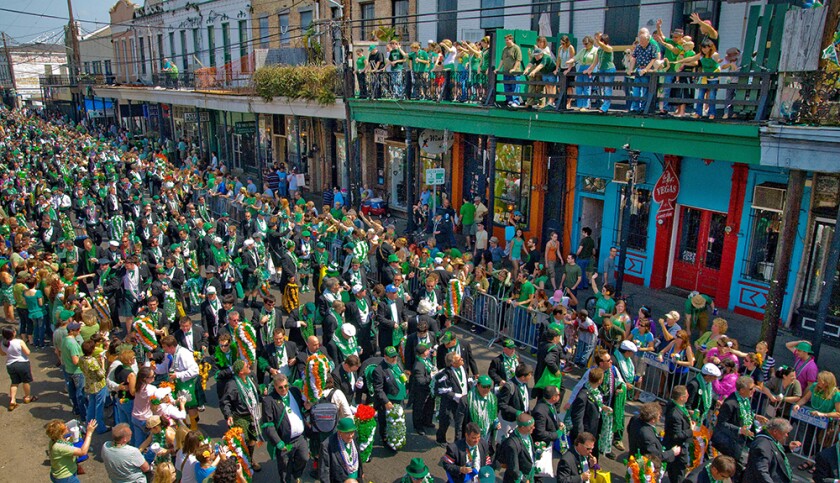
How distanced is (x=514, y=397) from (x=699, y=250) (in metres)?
8.22

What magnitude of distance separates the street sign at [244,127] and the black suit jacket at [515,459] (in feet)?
73.0

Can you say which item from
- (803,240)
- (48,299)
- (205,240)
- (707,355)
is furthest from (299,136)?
(707,355)

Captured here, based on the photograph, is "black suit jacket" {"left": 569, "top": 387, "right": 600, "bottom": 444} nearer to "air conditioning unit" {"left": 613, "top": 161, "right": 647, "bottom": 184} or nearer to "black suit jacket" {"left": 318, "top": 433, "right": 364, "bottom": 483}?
"black suit jacket" {"left": 318, "top": 433, "right": 364, "bottom": 483}

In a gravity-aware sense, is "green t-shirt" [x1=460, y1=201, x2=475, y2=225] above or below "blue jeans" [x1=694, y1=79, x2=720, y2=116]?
below

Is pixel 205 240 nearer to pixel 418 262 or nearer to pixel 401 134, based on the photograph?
pixel 418 262

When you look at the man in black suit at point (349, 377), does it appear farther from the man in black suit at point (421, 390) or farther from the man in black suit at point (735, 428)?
the man in black suit at point (735, 428)

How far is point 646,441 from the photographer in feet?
21.6

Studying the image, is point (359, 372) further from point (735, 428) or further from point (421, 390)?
point (735, 428)

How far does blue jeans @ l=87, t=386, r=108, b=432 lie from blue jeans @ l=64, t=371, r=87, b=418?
18cm

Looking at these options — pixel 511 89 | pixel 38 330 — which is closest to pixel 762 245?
pixel 511 89

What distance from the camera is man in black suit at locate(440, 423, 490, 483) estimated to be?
6293mm

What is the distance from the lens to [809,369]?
7.86 m

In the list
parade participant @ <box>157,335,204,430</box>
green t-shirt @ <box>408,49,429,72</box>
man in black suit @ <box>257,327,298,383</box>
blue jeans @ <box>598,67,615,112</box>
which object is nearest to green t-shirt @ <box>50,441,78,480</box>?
parade participant @ <box>157,335,204,430</box>

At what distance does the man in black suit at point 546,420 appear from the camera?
6.81 metres
